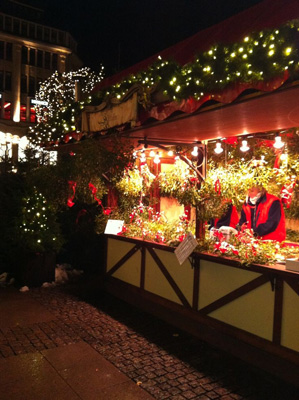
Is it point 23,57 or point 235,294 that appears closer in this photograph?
point 235,294

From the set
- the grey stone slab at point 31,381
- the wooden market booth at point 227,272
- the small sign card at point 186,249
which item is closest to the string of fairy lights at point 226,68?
the wooden market booth at point 227,272

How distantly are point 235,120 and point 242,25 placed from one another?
1.31 m

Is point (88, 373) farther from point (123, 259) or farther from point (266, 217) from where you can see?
point (266, 217)

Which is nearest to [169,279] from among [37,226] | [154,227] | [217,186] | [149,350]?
[154,227]

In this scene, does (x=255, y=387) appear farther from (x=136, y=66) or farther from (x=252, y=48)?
(x=136, y=66)

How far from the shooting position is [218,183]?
5.95m

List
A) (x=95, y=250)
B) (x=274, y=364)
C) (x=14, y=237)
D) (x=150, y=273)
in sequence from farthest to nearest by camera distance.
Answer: (x=95, y=250), (x=14, y=237), (x=150, y=273), (x=274, y=364)

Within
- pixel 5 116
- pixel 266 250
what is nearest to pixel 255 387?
pixel 266 250

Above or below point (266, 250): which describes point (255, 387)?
below

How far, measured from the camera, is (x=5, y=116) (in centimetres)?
4238

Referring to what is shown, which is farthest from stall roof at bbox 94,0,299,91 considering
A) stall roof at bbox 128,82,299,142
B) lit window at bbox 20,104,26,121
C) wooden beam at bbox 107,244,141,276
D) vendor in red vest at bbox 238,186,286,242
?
A: lit window at bbox 20,104,26,121

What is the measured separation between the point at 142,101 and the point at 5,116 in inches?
1593

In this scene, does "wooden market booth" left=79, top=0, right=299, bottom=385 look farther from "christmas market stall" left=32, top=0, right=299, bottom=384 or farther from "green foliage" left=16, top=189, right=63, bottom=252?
"green foliage" left=16, top=189, right=63, bottom=252

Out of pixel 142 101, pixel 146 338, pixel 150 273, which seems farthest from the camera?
pixel 150 273
